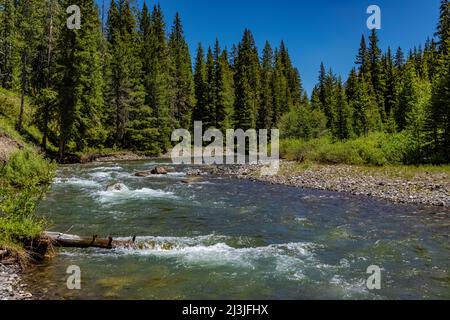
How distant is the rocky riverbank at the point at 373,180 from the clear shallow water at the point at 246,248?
70.8 inches

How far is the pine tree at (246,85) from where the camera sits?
2677 inches

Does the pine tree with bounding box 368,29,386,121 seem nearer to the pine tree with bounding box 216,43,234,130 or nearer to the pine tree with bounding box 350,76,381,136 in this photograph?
the pine tree with bounding box 350,76,381,136

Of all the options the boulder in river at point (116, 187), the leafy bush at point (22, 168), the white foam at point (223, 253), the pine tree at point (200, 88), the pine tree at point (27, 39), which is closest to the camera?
the white foam at point (223, 253)

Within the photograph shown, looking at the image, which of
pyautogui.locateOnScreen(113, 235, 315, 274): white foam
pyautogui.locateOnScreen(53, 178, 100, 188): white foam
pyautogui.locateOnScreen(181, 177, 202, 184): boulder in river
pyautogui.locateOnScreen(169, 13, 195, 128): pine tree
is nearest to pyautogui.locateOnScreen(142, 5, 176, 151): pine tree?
pyautogui.locateOnScreen(169, 13, 195, 128): pine tree

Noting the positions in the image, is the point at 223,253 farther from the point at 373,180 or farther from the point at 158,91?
the point at 158,91

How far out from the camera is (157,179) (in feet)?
95.7

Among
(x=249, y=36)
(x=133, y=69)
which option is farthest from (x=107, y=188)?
(x=249, y=36)

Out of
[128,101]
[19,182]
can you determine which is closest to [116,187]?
[19,182]

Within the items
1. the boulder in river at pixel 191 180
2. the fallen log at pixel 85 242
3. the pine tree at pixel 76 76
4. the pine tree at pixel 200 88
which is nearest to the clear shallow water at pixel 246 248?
the fallen log at pixel 85 242

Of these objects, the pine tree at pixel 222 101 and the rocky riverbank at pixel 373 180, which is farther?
the pine tree at pixel 222 101

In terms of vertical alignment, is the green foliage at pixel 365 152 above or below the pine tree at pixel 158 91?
below

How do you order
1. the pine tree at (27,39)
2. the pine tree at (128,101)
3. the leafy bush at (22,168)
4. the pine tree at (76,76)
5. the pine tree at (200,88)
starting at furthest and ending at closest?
the pine tree at (200,88)
the pine tree at (128,101)
the pine tree at (76,76)
the pine tree at (27,39)
the leafy bush at (22,168)

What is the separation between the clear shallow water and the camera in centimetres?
930

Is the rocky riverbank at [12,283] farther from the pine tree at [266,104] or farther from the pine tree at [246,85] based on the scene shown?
the pine tree at [266,104]
